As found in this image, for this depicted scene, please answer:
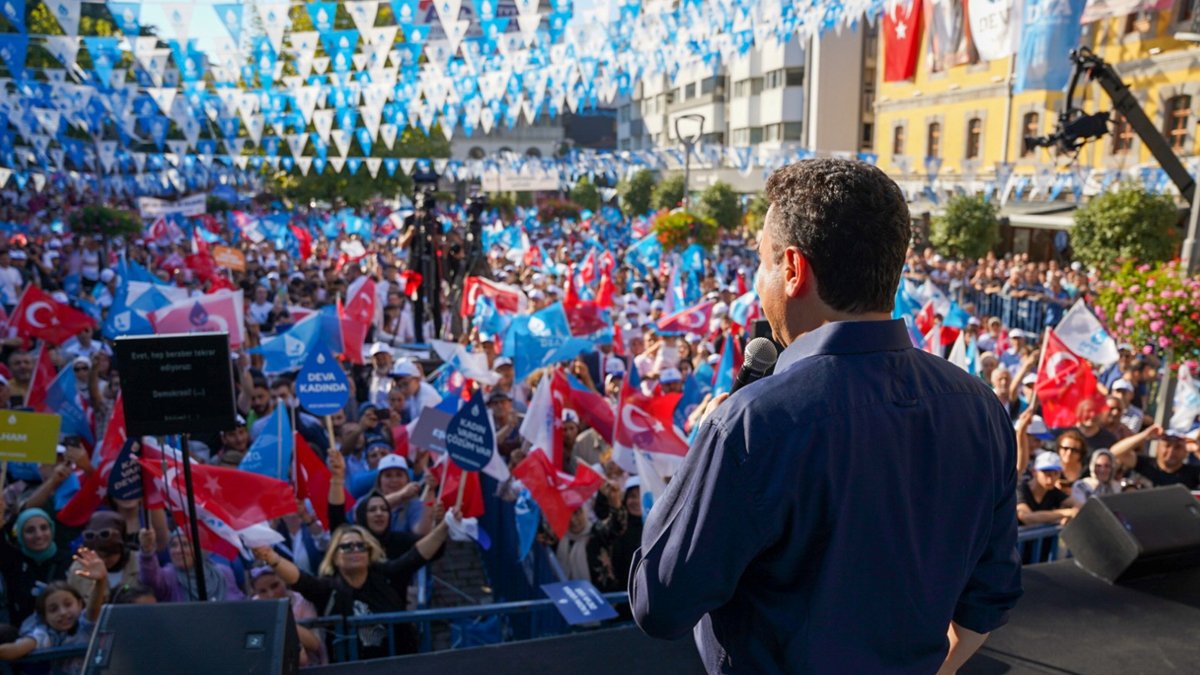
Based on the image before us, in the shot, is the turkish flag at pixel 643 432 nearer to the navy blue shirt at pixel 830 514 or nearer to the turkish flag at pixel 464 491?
the turkish flag at pixel 464 491

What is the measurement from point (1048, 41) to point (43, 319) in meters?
11.7

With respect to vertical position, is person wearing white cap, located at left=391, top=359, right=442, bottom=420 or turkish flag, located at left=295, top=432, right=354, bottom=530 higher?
turkish flag, located at left=295, top=432, right=354, bottom=530

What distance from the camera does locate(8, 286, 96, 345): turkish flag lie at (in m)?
9.93

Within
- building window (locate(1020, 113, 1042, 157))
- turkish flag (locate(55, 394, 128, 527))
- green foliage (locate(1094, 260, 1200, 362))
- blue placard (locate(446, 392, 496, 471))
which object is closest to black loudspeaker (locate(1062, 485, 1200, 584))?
blue placard (locate(446, 392, 496, 471))

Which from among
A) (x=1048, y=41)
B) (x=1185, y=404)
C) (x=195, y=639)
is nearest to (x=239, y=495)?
(x=195, y=639)

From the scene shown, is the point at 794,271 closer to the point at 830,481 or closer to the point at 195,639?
the point at 830,481

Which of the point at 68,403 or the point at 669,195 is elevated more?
the point at 68,403

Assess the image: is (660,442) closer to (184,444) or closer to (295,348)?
(184,444)

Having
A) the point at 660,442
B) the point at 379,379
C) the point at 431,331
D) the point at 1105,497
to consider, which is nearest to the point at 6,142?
the point at 431,331

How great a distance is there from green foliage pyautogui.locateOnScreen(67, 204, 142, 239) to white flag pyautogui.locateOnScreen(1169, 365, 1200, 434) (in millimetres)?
24669

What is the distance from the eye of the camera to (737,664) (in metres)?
1.74

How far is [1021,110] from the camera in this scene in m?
29.7

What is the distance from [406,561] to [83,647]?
1.98 metres

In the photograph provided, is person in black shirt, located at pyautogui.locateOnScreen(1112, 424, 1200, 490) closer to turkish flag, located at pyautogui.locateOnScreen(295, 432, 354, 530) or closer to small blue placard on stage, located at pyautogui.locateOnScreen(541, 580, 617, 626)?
small blue placard on stage, located at pyautogui.locateOnScreen(541, 580, 617, 626)
